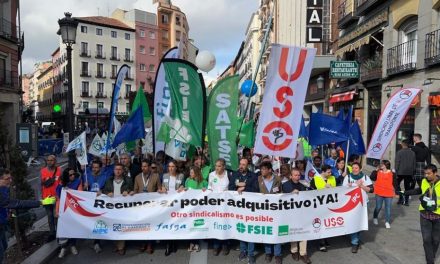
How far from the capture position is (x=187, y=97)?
22.9ft

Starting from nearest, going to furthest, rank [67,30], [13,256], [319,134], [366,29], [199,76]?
1. [13,256]
2. [199,76]
3. [319,134]
4. [67,30]
5. [366,29]

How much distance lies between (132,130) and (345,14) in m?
15.5

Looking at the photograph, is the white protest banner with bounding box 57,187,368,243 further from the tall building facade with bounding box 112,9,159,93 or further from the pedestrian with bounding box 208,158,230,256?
the tall building facade with bounding box 112,9,159,93

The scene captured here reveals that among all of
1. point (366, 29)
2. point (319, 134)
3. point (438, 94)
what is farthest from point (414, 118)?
point (319, 134)

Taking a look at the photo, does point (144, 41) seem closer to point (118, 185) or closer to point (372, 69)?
point (372, 69)

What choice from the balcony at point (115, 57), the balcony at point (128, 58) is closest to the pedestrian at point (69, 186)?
the balcony at point (115, 57)

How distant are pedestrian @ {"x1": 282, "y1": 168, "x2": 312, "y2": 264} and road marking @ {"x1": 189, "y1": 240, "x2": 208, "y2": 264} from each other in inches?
56.9

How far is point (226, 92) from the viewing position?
7.16m

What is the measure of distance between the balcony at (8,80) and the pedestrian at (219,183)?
81.0 feet

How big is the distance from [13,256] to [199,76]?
14.1 ft

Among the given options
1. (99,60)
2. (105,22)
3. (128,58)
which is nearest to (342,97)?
(99,60)

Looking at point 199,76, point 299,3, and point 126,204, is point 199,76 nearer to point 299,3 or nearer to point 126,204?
point 126,204

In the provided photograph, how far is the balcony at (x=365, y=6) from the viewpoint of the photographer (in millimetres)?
16481

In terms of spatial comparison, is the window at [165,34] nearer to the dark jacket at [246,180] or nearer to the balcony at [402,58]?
the balcony at [402,58]
